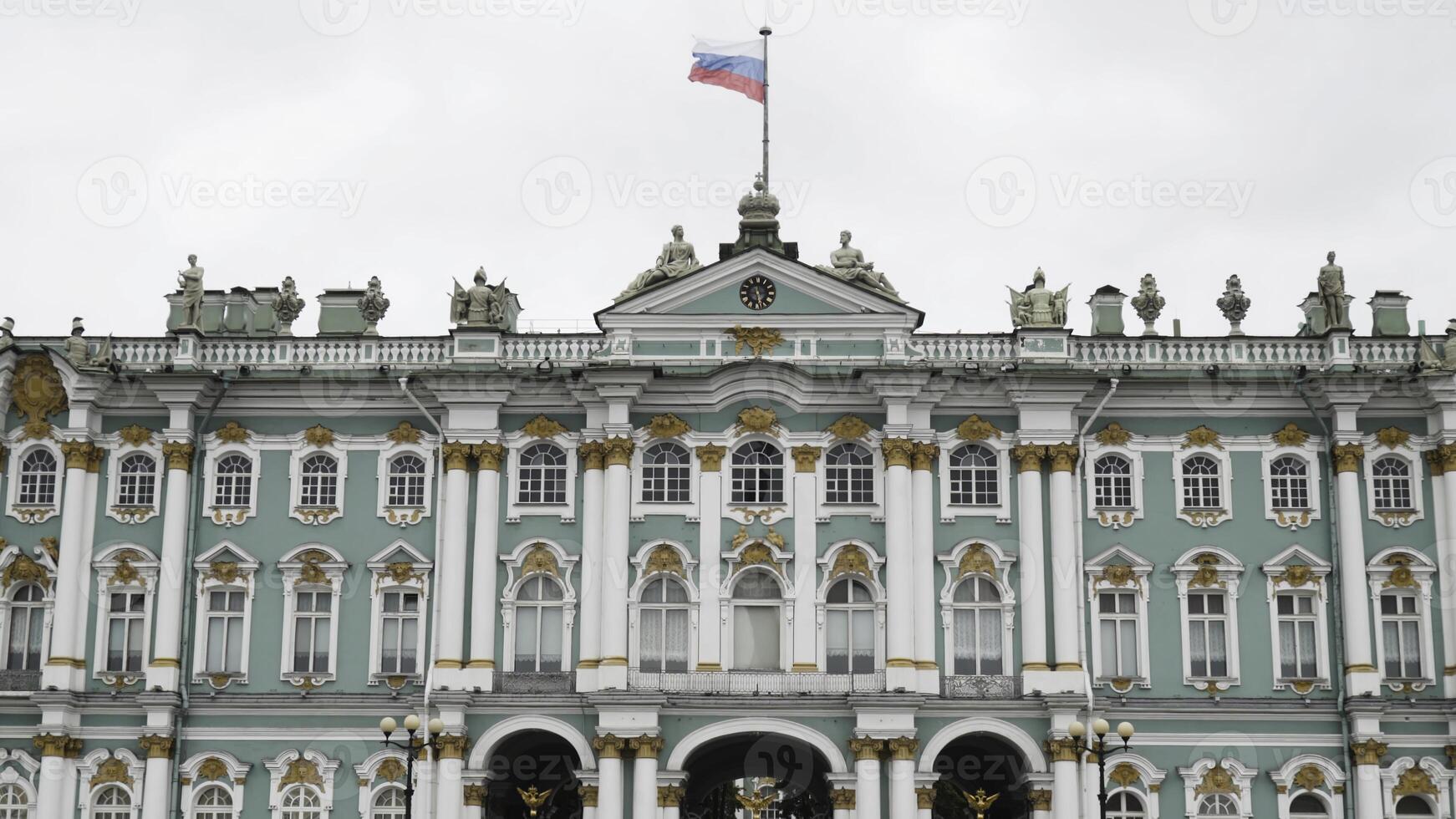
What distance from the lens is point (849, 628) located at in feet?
175

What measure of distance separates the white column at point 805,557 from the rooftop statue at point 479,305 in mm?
9432

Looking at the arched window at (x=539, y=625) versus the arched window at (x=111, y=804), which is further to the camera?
the arched window at (x=539, y=625)

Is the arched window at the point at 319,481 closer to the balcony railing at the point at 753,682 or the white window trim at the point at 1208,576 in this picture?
the balcony railing at the point at 753,682

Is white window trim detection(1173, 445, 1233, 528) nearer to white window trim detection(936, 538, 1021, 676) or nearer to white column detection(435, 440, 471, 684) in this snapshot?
white window trim detection(936, 538, 1021, 676)

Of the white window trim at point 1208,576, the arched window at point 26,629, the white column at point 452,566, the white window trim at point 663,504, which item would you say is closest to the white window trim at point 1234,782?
the white window trim at point 1208,576

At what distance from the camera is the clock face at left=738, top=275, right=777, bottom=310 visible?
5497 cm

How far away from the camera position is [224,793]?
52969 millimetres

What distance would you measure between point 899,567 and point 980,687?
12.8 feet

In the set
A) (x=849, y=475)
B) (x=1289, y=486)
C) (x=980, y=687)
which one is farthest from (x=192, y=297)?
(x=1289, y=486)

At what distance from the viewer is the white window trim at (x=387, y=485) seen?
54.6 meters

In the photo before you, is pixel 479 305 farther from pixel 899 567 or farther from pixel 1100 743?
pixel 1100 743

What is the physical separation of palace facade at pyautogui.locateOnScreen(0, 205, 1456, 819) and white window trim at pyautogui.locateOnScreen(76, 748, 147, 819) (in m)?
0.09

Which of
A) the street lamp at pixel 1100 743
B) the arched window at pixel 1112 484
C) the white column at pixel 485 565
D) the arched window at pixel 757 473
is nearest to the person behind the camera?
the street lamp at pixel 1100 743

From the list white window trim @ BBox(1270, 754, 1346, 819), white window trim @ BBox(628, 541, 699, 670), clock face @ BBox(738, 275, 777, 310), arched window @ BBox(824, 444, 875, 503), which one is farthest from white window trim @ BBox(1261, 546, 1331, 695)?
white window trim @ BBox(628, 541, 699, 670)
